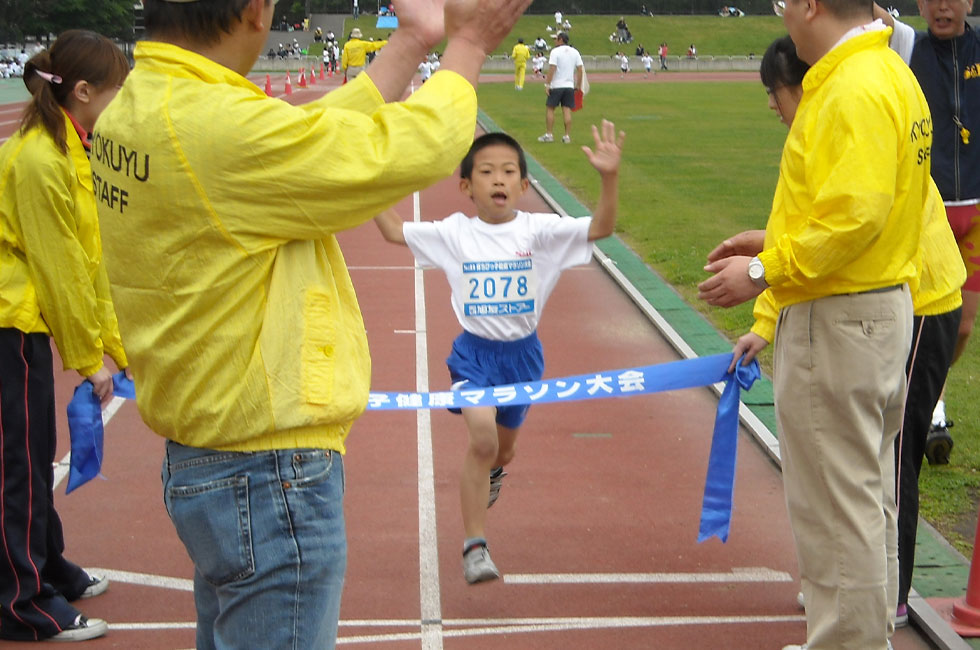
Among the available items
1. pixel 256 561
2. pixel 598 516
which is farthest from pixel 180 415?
pixel 598 516

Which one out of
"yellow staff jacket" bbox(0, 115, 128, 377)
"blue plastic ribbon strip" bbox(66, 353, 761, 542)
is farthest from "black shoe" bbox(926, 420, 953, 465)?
"yellow staff jacket" bbox(0, 115, 128, 377)

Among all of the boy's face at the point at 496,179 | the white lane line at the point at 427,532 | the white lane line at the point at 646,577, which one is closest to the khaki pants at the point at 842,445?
the white lane line at the point at 646,577

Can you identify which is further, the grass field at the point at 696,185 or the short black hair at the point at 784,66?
the grass field at the point at 696,185

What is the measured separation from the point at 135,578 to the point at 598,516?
2267mm

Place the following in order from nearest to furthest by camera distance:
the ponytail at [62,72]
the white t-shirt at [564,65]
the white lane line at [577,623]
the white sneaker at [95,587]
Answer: the ponytail at [62,72] < the white lane line at [577,623] < the white sneaker at [95,587] < the white t-shirt at [564,65]

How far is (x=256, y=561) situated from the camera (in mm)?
2531

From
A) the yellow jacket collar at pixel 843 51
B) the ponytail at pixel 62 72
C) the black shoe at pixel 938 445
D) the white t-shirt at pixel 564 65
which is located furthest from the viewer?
the white t-shirt at pixel 564 65

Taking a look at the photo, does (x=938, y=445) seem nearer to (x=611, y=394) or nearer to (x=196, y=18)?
(x=611, y=394)

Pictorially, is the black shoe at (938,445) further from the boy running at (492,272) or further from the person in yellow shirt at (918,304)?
the boy running at (492,272)

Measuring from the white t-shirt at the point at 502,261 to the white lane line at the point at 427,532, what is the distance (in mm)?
1088

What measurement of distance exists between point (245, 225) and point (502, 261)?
10.2 feet

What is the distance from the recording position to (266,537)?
253 centimetres

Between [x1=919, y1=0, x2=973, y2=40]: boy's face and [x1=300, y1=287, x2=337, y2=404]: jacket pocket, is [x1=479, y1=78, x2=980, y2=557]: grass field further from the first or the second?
[x1=300, y1=287, x2=337, y2=404]: jacket pocket

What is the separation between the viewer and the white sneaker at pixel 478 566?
5328 millimetres
